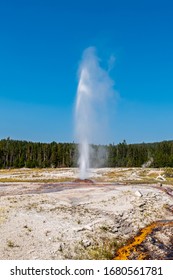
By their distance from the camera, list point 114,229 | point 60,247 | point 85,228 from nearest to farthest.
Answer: point 60,247 < point 85,228 < point 114,229

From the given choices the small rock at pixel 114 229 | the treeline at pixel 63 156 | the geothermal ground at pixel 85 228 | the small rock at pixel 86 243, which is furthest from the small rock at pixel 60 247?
the treeline at pixel 63 156

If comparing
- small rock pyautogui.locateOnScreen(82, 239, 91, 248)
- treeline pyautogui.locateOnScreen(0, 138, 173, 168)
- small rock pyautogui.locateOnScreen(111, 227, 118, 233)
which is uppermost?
treeline pyautogui.locateOnScreen(0, 138, 173, 168)

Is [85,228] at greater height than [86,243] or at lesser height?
greater

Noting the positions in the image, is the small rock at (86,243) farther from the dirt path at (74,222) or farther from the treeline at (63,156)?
the treeline at (63,156)

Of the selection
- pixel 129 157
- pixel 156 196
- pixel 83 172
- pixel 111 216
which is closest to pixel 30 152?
pixel 129 157

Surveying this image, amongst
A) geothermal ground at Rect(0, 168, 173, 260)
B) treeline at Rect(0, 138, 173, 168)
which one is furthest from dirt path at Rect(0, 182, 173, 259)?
treeline at Rect(0, 138, 173, 168)

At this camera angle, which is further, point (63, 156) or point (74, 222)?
point (63, 156)

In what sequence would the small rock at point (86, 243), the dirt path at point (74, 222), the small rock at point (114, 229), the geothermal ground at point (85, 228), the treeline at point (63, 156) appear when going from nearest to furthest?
1. the dirt path at point (74, 222)
2. the geothermal ground at point (85, 228)
3. the small rock at point (86, 243)
4. the small rock at point (114, 229)
5. the treeline at point (63, 156)

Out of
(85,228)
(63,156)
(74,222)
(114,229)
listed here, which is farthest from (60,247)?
(63,156)

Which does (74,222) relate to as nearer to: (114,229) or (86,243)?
(114,229)

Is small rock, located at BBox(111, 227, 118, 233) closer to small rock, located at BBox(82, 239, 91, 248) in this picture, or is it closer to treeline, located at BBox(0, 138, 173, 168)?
small rock, located at BBox(82, 239, 91, 248)

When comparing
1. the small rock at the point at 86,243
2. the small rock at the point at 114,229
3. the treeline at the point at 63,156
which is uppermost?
the treeline at the point at 63,156
